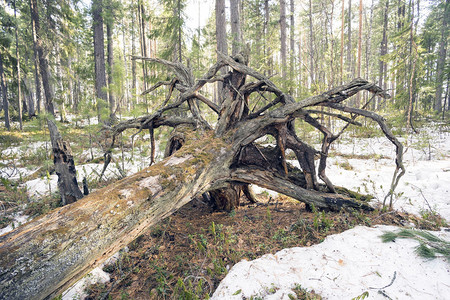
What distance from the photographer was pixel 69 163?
3.43 meters

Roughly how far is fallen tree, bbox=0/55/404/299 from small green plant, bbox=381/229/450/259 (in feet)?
2.95

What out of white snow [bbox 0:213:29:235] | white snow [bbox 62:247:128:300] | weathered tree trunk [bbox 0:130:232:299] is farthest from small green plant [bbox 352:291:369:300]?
white snow [bbox 0:213:29:235]

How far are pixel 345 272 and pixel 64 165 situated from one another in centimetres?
424

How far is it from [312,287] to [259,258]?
2.22 feet

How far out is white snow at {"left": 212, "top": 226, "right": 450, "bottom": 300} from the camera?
200 cm

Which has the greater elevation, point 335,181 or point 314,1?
point 314,1

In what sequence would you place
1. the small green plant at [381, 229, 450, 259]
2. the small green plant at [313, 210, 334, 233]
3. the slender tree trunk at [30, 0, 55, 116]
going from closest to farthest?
the small green plant at [381, 229, 450, 259]
the small green plant at [313, 210, 334, 233]
the slender tree trunk at [30, 0, 55, 116]

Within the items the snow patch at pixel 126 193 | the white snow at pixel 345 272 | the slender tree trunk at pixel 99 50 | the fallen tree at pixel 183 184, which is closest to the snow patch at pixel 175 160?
the fallen tree at pixel 183 184

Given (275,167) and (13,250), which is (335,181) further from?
(13,250)

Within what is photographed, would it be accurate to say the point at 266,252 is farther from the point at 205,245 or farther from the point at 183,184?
the point at 183,184

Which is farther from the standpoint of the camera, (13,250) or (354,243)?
(354,243)

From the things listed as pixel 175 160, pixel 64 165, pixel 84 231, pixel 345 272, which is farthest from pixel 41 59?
pixel 345 272

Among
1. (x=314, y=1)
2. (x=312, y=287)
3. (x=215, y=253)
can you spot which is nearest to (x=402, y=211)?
(x=312, y=287)

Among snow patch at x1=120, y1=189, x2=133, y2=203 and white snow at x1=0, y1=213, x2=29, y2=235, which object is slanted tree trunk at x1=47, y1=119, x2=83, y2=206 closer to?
white snow at x1=0, y1=213, x2=29, y2=235
